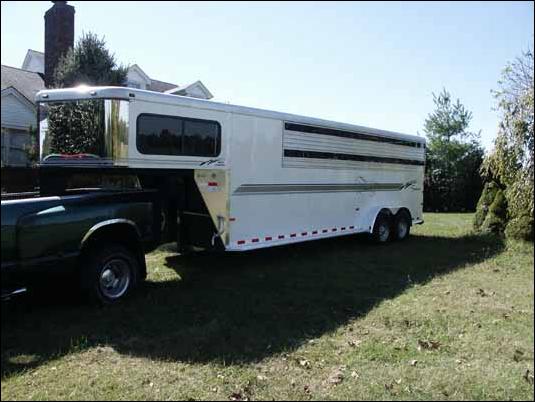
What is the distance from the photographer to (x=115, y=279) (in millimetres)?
6664

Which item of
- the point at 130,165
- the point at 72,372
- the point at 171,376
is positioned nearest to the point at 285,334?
the point at 171,376

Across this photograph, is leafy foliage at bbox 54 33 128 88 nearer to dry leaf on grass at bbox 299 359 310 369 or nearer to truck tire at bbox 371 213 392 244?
truck tire at bbox 371 213 392 244

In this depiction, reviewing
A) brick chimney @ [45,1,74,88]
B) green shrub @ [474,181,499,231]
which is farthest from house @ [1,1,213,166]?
green shrub @ [474,181,499,231]

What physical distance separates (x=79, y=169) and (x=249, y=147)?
273 centimetres

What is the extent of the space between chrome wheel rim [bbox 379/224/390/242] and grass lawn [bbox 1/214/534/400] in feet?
10.5

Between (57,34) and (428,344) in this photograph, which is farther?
(57,34)

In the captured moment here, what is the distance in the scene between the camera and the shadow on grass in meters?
5.08

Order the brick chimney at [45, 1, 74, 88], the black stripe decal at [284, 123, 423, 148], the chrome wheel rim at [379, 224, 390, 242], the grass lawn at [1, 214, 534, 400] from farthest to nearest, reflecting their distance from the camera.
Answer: the brick chimney at [45, 1, 74, 88] < the chrome wheel rim at [379, 224, 390, 242] < the black stripe decal at [284, 123, 423, 148] < the grass lawn at [1, 214, 534, 400]

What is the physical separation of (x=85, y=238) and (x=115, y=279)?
829 mm

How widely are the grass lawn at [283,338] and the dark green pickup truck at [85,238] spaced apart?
1.41 feet

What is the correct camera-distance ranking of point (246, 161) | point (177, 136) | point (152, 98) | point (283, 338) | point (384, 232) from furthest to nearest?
point (384, 232)
point (246, 161)
point (177, 136)
point (152, 98)
point (283, 338)

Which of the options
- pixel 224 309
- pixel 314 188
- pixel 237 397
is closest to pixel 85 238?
pixel 224 309

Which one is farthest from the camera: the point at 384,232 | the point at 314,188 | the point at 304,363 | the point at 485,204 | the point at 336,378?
the point at 485,204

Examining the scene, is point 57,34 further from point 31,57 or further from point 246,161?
point 246,161
